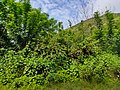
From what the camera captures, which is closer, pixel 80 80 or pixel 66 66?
pixel 80 80

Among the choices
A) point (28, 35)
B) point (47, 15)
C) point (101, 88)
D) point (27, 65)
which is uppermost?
point (47, 15)

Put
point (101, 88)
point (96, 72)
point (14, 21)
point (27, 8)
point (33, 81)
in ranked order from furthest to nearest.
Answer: point (27, 8), point (14, 21), point (96, 72), point (33, 81), point (101, 88)

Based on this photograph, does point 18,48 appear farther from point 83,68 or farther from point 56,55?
point 83,68

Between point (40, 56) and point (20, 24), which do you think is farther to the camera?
point (20, 24)

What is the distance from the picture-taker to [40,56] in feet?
41.8

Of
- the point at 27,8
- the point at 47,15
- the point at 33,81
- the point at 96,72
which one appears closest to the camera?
the point at 33,81

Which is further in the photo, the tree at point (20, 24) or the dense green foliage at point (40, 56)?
the tree at point (20, 24)

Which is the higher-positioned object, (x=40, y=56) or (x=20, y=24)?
(x=20, y=24)

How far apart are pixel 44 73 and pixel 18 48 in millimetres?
5416

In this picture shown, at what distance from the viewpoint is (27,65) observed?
11.8 m

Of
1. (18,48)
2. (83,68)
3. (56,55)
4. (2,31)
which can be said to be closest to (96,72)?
(83,68)

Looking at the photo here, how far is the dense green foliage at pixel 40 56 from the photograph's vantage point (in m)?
11.6

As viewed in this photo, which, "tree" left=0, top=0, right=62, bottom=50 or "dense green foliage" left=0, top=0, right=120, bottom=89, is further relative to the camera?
"tree" left=0, top=0, right=62, bottom=50

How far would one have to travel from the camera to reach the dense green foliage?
11.6 meters
